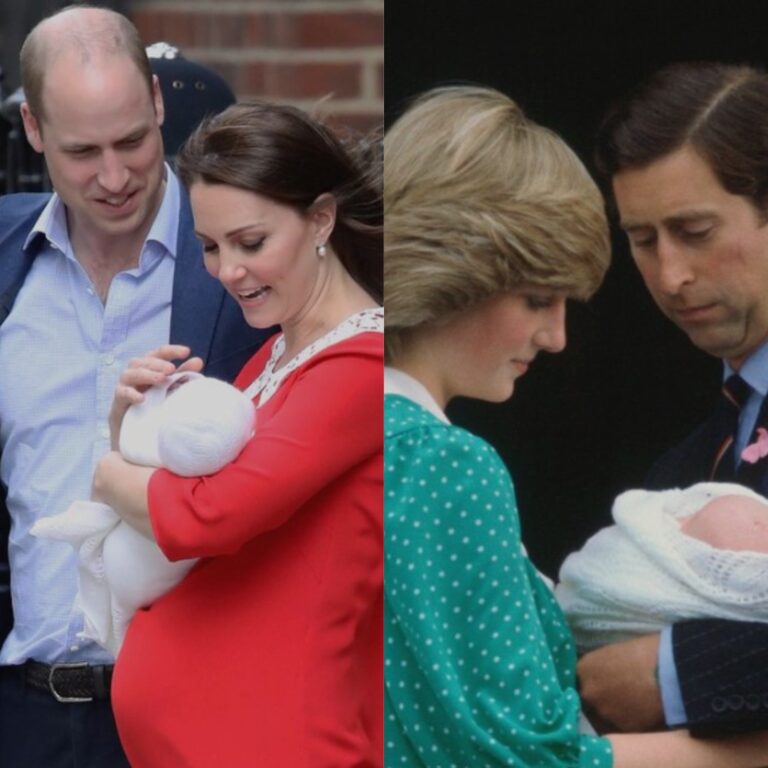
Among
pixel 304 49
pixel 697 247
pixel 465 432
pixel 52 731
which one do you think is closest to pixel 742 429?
pixel 697 247

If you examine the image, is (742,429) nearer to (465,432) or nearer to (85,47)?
(465,432)

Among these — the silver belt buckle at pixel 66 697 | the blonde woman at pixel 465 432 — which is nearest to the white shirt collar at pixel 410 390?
the blonde woman at pixel 465 432

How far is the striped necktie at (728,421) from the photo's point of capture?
2.49m

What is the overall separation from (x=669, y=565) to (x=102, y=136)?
965mm

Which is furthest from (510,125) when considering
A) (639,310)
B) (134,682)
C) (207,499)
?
(134,682)

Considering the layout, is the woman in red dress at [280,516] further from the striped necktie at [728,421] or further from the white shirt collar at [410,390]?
the striped necktie at [728,421]

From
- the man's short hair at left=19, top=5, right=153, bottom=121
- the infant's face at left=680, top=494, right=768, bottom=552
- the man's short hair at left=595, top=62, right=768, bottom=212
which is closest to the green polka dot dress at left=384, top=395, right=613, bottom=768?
the infant's face at left=680, top=494, right=768, bottom=552

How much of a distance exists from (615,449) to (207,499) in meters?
0.55

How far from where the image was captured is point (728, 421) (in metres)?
2.49

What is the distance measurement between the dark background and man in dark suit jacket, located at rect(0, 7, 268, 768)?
16.3 inches

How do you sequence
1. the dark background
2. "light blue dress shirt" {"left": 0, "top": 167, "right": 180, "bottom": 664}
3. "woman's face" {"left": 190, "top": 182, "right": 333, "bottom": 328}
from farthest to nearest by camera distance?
"light blue dress shirt" {"left": 0, "top": 167, "right": 180, "bottom": 664}, "woman's face" {"left": 190, "top": 182, "right": 333, "bottom": 328}, the dark background

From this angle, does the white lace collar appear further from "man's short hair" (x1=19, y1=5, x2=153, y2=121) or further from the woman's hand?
"man's short hair" (x1=19, y1=5, x2=153, y2=121)

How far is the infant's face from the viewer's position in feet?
7.98

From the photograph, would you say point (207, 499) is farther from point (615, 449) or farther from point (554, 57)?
point (554, 57)
